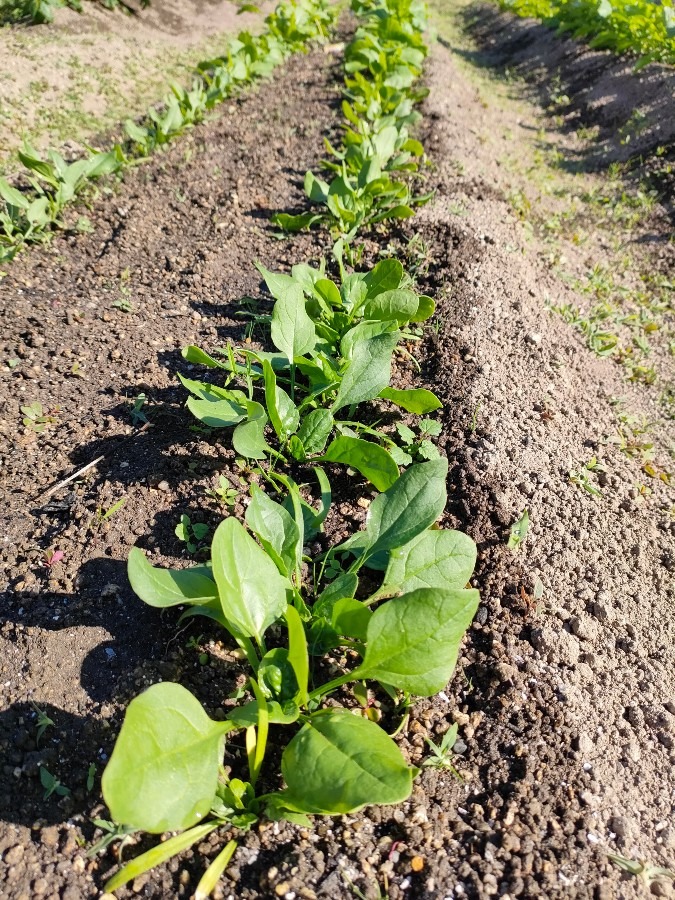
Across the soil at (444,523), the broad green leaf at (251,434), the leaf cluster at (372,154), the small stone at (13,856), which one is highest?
the leaf cluster at (372,154)

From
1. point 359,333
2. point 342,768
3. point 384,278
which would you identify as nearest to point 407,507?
point 342,768

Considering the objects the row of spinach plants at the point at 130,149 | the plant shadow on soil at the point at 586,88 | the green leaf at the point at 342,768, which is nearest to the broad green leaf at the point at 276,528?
the green leaf at the point at 342,768

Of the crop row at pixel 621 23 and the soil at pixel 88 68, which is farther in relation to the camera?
the crop row at pixel 621 23

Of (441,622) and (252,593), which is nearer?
(441,622)

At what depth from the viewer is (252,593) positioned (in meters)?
1.66

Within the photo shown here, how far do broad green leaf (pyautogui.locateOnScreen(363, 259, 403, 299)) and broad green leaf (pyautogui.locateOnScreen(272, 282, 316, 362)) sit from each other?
0.49 meters

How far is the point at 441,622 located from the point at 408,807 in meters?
0.50

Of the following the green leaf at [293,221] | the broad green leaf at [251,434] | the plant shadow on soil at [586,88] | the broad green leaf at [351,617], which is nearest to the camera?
the broad green leaf at [351,617]

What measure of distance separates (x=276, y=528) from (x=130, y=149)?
172 inches

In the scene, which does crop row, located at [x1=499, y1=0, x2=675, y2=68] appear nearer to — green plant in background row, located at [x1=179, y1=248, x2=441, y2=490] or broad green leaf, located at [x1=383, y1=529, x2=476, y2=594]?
green plant in background row, located at [x1=179, y1=248, x2=441, y2=490]

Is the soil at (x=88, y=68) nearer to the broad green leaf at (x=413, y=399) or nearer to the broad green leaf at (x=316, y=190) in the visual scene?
the broad green leaf at (x=316, y=190)

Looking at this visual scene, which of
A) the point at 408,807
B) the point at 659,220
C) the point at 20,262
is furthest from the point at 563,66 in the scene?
the point at 408,807

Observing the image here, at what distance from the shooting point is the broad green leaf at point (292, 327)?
246cm

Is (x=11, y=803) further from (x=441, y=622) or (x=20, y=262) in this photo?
(x=20, y=262)
